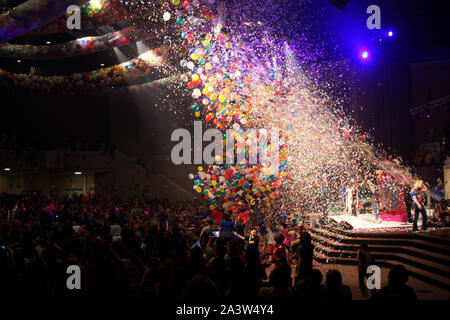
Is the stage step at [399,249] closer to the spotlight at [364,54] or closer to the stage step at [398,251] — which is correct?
the stage step at [398,251]

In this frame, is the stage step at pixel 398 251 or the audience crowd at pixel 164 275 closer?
the audience crowd at pixel 164 275

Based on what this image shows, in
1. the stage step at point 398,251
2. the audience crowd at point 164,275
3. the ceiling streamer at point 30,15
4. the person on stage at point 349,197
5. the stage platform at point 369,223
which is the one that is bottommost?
the stage step at point 398,251

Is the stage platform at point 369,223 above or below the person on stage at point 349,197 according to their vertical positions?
below

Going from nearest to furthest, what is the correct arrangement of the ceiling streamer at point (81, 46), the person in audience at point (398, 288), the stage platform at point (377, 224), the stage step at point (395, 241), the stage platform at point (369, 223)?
1. the person in audience at point (398, 288)
2. the stage step at point (395, 241)
3. the stage platform at point (377, 224)
4. the stage platform at point (369, 223)
5. the ceiling streamer at point (81, 46)

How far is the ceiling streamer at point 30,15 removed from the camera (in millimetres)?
9844

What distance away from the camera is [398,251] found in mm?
8992

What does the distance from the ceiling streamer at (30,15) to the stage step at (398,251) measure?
8.08 m

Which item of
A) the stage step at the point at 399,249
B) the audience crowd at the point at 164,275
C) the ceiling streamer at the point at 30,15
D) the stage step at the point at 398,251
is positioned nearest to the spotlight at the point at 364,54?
the stage step at the point at 398,251

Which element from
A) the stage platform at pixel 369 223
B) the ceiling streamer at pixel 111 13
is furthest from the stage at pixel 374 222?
the ceiling streamer at pixel 111 13

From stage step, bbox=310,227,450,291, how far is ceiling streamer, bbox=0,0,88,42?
8.08 metres

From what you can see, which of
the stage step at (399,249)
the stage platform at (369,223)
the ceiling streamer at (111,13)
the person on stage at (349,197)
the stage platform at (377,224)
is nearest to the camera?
the stage step at (399,249)
